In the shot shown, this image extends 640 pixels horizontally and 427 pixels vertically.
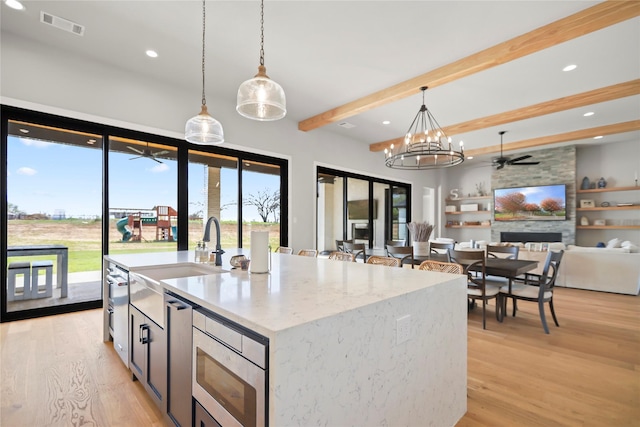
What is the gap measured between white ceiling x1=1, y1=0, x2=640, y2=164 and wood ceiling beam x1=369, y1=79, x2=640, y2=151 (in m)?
0.15

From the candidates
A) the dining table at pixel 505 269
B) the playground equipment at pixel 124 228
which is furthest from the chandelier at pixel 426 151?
the playground equipment at pixel 124 228

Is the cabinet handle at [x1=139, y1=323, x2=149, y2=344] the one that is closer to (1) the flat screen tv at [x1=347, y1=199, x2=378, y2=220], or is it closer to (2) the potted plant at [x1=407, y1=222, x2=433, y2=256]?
(2) the potted plant at [x1=407, y1=222, x2=433, y2=256]

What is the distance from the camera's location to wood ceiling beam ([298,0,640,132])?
264 centimetres

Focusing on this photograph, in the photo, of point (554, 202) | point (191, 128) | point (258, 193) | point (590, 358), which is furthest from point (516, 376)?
point (554, 202)

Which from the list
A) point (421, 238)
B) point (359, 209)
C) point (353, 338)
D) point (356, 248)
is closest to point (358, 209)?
point (359, 209)

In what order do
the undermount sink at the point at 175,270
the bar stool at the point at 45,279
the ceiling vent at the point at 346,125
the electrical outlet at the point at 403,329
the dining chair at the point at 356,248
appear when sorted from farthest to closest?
the ceiling vent at the point at 346,125 → the dining chair at the point at 356,248 → the bar stool at the point at 45,279 → the undermount sink at the point at 175,270 → the electrical outlet at the point at 403,329

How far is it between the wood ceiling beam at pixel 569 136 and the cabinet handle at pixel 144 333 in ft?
27.7

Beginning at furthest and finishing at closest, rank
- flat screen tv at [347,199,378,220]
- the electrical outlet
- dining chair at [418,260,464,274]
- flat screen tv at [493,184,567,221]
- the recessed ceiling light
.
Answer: flat screen tv at [493,184,567,221] < flat screen tv at [347,199,378,220] < the recessed ceiling light < dining chair at [418,260,464,274] < the electrical outlet

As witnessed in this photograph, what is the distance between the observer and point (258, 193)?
5750 millimetres

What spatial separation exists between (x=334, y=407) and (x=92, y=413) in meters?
1.76

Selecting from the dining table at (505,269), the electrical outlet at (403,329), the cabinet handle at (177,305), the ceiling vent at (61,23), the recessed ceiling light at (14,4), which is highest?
the recessed ceiling light at (14,4)

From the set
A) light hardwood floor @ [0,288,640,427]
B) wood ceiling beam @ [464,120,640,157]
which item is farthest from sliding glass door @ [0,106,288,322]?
wood ceiling beam @ [464,120,640,157]

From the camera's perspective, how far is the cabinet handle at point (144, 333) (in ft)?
6.18

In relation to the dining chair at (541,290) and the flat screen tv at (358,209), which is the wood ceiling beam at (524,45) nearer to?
the dining chair at (541,290)
